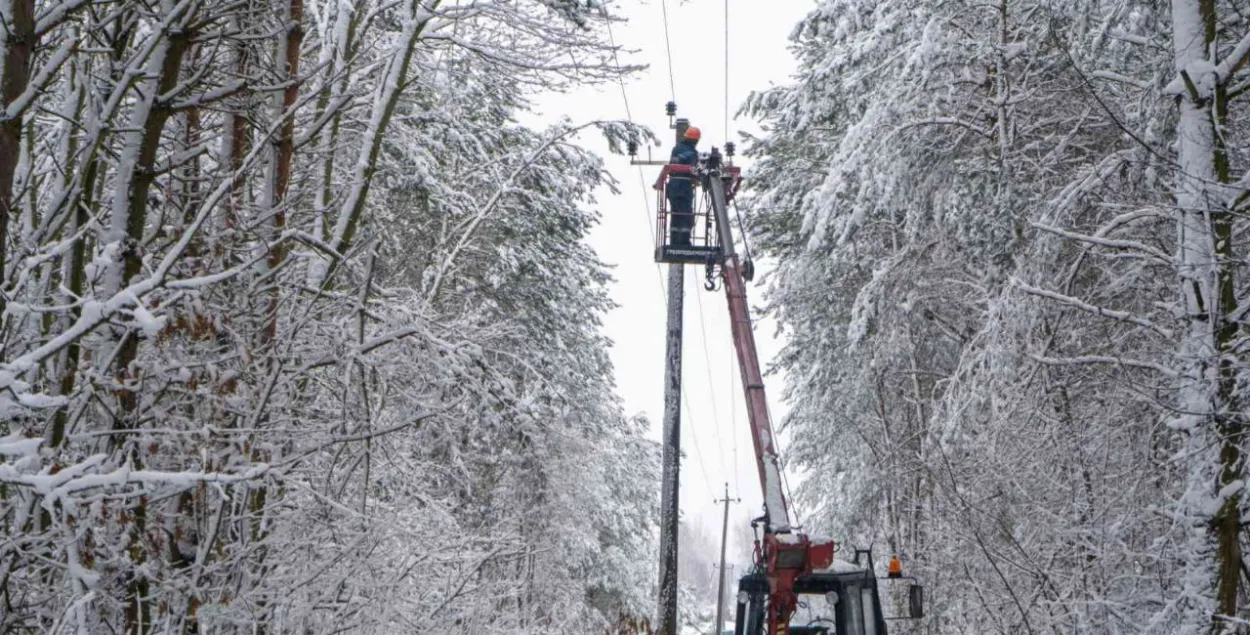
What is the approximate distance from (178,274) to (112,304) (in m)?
1.61

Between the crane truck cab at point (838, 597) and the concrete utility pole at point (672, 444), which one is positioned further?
the concrete utility pole at point (672, 444)

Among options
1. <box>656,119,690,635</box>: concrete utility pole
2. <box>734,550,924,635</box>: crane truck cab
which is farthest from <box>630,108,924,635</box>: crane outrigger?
<box>656,119,690,635</box>: concrete utility pole

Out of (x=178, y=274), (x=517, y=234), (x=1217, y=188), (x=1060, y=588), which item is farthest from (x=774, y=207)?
(x=178, y=274)

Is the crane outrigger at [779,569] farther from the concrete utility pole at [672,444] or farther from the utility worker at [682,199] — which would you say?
the concrete utility pole at [672,444]

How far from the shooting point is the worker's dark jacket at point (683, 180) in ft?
41.3

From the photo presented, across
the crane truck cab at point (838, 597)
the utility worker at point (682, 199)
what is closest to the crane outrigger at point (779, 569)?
the crane truck cab at point (838, 597)

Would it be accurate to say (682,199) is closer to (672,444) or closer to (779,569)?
(672,444)

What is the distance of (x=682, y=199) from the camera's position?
12.7 meters

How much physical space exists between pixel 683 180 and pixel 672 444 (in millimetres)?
3427

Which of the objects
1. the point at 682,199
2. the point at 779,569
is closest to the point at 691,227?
the point at 682,199

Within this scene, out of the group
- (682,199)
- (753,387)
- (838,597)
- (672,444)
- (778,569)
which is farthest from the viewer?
(672,444)

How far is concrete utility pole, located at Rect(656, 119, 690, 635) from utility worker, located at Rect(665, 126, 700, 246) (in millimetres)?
441

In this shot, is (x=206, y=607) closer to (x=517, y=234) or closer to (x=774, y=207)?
(x=517, y=234)

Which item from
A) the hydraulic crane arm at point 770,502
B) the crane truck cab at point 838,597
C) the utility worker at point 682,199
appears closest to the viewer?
the hydraulic crane arm at point 770,502
